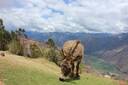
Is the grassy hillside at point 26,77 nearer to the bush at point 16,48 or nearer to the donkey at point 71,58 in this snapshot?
the donkey at point 71,58

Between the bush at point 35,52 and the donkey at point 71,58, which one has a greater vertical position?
the donkey at point 71,58

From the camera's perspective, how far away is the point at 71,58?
120ft

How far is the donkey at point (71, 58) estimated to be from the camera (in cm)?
3509

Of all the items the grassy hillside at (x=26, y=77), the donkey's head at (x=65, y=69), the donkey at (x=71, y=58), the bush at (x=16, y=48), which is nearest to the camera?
the grassy hillside at (x=26, y=77)

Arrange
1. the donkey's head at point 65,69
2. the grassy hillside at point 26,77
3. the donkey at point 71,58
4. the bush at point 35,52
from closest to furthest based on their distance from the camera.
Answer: the grassy hillside at point 26,77 < the donkey's head at point 65,69 < the donkey at point 71,58 < the bush at point 35,52

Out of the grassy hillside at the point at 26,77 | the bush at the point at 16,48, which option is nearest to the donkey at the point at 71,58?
the grassy hillside at the point at 26,77

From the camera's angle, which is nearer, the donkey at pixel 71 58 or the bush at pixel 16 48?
the donkey at pixel 71 58

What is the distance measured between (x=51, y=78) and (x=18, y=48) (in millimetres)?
36186

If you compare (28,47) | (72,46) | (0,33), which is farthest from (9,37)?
(72,46)

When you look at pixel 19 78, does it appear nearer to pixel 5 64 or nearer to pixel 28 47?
pixel 5 64

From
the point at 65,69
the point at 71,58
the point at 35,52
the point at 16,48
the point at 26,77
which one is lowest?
the point at 35,52

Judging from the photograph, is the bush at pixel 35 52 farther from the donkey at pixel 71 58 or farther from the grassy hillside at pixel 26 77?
the grassy hillside at pixel 26 77

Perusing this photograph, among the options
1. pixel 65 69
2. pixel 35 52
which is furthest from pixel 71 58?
pixel 35 52

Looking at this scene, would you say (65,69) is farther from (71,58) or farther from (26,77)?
(26,77)
